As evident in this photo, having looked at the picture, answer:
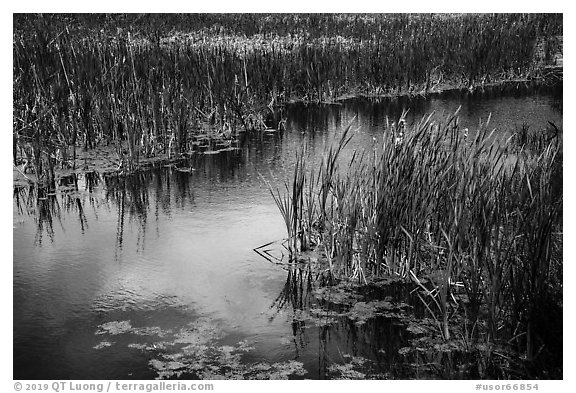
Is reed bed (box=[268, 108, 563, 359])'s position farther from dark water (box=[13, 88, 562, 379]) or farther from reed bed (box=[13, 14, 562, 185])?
reed bed (box=[13, 14, 562, 185])

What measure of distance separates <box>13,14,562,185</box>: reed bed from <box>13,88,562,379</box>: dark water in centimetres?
79

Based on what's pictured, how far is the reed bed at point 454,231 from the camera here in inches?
126

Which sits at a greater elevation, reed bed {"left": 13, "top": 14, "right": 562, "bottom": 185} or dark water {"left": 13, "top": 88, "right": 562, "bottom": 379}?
reed bed {"left": 13, "top": 14, "right": 562, "bottom": 185}

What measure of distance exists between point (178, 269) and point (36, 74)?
3684 mm

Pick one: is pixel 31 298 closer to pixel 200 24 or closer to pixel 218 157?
pixel 218 157

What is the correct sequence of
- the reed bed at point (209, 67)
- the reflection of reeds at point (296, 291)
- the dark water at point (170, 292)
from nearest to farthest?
the dark water at point (170, 292) < the reflection of reeds at point (296, 291) < the reed bed at point (209, 67)

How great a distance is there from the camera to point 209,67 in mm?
8523

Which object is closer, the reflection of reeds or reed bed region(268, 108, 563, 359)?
reed bed region(268, 108, 563, 359)

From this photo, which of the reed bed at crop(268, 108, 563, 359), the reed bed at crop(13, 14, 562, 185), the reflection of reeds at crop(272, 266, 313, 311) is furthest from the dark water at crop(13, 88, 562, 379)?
the reed bed at crop(13, 14, 562, 185)

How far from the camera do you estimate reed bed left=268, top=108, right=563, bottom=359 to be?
321 centimetres

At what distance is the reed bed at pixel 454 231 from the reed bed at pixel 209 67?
288 centimetres

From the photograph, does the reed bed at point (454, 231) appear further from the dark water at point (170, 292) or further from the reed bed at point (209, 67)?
→ the reed bed at point (209, 67)

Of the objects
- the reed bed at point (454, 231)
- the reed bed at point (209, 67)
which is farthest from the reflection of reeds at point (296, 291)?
the reed bed at point (209, 67)
